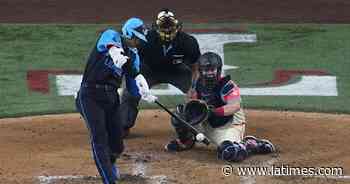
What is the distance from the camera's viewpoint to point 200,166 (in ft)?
32.3

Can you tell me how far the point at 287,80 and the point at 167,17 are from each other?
3921 mm

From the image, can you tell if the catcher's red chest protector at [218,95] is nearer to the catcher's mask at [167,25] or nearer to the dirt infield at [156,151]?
the dirt infield at [156,151]

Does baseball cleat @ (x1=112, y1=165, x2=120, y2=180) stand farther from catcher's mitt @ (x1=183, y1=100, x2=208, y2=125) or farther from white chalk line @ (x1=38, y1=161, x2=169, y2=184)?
catcher's mitt @ (x1=183, y1=100, x2=208, y2=125)

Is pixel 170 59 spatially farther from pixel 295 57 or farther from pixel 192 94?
pixel 295 57

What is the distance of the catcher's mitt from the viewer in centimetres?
1022

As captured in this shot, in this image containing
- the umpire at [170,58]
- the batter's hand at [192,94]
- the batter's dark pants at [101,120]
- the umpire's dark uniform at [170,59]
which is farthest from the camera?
the umpire's dark uniform at [170,59]

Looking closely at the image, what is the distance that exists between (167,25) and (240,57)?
4.63 m

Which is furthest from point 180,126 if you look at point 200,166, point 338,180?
point 338,180

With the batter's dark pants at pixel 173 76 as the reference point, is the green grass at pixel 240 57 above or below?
below

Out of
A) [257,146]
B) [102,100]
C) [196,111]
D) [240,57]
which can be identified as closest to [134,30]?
[102,100]

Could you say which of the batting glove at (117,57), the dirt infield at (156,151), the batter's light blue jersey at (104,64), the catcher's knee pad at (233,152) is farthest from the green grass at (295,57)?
the batting glove at (117,57)

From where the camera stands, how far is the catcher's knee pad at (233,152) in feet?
32.4

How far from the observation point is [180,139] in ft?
34.6

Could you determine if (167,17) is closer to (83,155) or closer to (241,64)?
(83,155)
